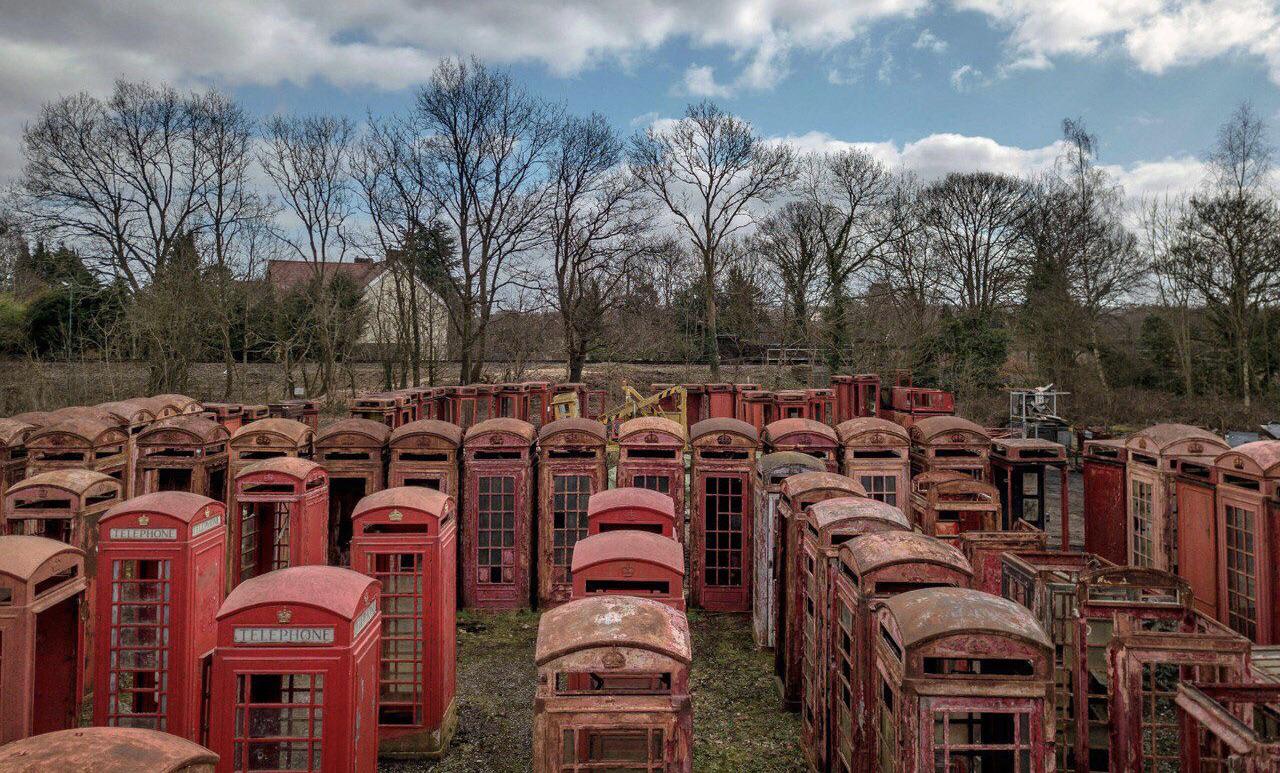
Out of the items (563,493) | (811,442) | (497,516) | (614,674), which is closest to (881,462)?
(811,442)

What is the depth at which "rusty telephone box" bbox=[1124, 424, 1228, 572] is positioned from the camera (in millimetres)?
9547

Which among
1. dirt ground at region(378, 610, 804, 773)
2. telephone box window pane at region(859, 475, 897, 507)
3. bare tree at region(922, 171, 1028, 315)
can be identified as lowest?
dirt ground at region(378, 610, 804, 773)

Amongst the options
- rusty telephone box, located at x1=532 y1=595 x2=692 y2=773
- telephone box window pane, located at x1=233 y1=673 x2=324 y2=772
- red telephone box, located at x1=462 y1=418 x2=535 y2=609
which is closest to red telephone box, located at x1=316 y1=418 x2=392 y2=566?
red telephone box, located at x1=462 y1=418 x2=535 y2=609

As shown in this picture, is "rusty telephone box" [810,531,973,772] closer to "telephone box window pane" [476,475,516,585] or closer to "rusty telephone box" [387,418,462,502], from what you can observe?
"telephone box window pane" [476,475,516,585]

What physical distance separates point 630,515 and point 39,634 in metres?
5.36

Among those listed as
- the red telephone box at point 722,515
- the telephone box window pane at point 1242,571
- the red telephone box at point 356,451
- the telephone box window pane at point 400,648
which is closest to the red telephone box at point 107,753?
the telephone box window pane at point 400,648

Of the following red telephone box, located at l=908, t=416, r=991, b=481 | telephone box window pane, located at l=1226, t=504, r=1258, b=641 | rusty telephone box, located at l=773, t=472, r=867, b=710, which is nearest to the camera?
rusty telephone box, located at l=773, t=472, r=867, b=710

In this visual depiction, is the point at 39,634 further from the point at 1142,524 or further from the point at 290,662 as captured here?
the point at 1142,524

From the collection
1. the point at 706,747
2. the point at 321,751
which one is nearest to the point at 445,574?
the point at 321,751

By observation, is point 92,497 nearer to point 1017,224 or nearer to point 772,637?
point 772,637

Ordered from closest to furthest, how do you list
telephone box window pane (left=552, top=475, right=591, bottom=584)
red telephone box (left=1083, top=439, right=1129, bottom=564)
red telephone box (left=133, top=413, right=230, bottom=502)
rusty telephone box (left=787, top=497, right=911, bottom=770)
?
rusty telephone box (left=787, top=497, right=911, bottom=770)
red telephone box (left=133, top=413, right=230, bottom=502)
telephone box window pane (left=552, top=475, right=591, bottom=584)
red telephone box (left=1083, top=439, right=1129, bottom=564)

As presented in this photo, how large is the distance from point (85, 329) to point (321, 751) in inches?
1254

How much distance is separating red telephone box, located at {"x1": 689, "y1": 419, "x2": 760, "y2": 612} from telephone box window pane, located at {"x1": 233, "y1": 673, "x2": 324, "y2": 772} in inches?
226

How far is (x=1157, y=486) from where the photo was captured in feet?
32.2
